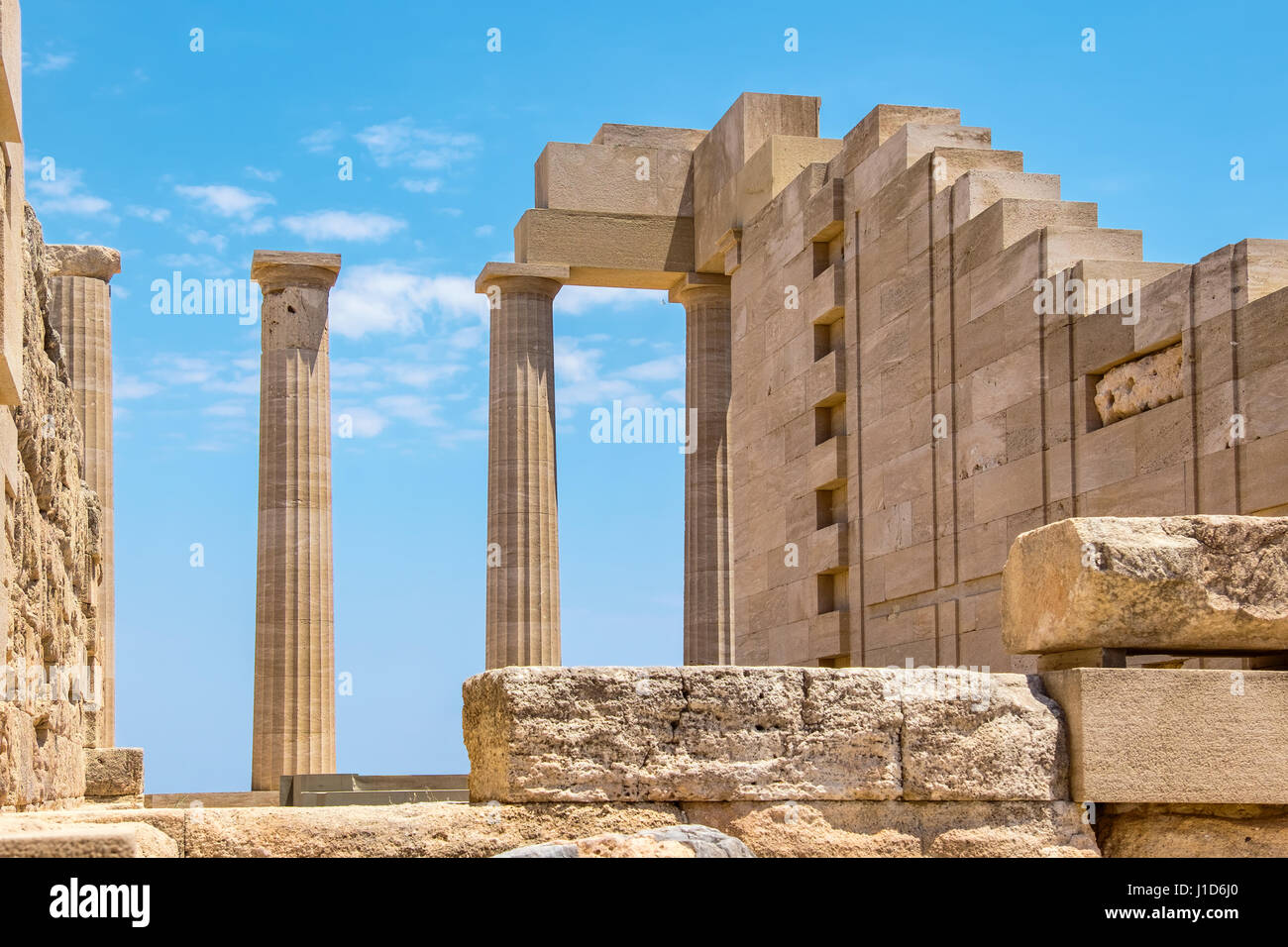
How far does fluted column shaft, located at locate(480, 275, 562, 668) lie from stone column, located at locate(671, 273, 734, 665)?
227cm

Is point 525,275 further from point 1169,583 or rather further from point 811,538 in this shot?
point 1169,583

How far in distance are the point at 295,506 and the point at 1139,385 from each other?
15.9 m

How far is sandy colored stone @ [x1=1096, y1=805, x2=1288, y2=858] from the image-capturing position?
26.3 feet

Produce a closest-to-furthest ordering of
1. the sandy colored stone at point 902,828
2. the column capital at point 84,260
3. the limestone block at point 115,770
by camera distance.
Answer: the sandy colored stone at point 902,828, the limestone block at point 115,770, the column capital at point 84,260

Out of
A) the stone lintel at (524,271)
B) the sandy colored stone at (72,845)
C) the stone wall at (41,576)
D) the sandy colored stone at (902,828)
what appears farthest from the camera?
the stone lintel at (524,271)

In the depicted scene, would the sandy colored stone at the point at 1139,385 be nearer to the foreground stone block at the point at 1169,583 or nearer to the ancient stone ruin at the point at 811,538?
the ancient stone ruin at the point at 811,538

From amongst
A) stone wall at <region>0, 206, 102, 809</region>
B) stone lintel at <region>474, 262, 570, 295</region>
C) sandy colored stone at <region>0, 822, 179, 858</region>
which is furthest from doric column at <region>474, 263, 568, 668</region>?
sandy colored stone at <region>0, 822, 179, 858</region>

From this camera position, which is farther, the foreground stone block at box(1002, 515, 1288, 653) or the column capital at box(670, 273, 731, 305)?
the column capital at box(670, 273, 731, 305)

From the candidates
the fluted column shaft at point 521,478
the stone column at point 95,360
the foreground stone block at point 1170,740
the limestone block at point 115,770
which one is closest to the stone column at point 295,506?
the fluted column shaft at point 521,478

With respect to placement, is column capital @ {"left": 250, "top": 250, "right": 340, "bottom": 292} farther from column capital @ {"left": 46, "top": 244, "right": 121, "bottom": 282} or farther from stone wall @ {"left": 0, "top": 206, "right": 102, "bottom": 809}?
stone wall @ {"left": 0, "top": 206, "right": 102, "bottom": 809}

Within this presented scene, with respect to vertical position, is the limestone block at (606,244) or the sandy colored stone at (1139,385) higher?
the limestone block at (606,244)

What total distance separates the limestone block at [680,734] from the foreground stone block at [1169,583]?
3.38ft

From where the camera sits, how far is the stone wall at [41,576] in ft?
29.1

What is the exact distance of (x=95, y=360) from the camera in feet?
74.9
